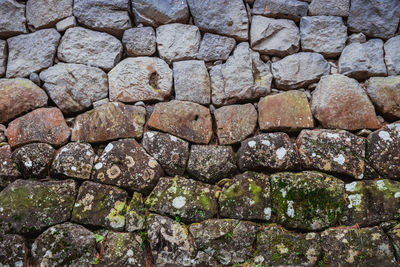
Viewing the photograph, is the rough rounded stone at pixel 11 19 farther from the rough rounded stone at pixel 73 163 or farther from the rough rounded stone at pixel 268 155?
the rough rounded stone at pixel 268 155

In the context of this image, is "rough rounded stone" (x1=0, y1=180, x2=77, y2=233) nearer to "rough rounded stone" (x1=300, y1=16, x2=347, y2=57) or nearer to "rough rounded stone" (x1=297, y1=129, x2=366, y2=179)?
"rough rounded stone" (x1=297, y1=129, x2=366, y2=179)

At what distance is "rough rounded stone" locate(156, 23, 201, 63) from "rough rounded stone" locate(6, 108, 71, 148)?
1077mm

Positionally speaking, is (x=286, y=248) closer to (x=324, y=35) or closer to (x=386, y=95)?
(x=386, y=95)

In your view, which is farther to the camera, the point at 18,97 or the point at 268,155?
the point at 18,97

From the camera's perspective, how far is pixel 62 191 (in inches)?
94.2

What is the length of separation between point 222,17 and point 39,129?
1890 mm

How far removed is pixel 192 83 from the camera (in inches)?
107

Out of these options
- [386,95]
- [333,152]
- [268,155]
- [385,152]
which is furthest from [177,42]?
[385,152]

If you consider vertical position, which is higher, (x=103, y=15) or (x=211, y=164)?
(x=103, y=15)

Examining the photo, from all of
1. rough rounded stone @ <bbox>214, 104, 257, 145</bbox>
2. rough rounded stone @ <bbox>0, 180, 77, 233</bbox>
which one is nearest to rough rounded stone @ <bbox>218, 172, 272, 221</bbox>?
rough rounded stone @ <bbox>214, 104, 257, 145</bbox>

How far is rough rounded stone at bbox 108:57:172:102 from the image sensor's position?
2.69 meters

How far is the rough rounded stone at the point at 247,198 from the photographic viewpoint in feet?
7.80

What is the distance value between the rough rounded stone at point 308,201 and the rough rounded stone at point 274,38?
1179 millimetres

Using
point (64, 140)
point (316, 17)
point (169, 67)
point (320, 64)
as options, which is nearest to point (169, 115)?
point (169, 67)
